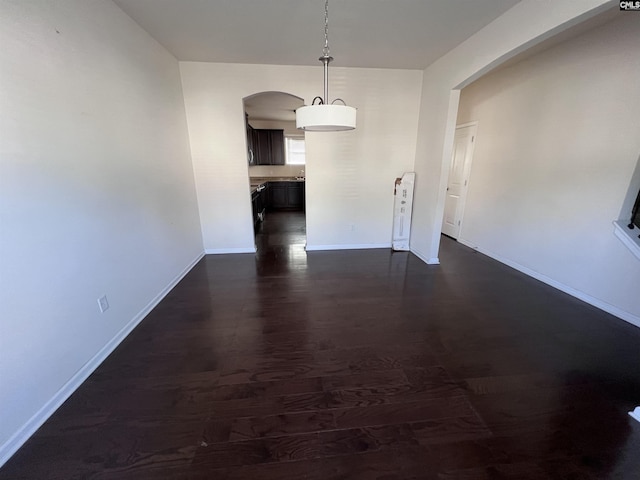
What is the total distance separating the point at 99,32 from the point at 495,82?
459 centimetres

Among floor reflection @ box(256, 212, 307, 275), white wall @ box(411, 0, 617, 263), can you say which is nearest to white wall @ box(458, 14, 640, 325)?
white wall @ box(411, 0, 617, 263)

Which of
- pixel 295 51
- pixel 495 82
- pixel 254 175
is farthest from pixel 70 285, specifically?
pixel 254 175

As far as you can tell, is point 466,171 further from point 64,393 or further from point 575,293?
point 64,393

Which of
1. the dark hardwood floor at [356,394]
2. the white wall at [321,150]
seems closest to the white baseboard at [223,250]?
the white wall at [321,150]

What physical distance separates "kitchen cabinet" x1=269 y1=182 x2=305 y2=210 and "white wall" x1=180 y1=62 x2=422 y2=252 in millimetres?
3748

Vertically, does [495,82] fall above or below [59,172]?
above

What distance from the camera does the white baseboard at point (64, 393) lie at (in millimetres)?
1306

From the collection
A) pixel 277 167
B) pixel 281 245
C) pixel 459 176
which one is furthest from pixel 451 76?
pixel 277 167

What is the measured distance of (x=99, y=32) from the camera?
1984mm

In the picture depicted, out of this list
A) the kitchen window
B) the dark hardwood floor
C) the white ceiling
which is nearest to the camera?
the dark hardwood floor

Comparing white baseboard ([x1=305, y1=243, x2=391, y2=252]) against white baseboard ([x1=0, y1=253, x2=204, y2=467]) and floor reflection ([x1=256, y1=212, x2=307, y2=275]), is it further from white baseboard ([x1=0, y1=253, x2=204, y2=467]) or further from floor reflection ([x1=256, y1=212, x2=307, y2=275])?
white baseboard ([x1=0, y1=253, x2=204, y2=467])

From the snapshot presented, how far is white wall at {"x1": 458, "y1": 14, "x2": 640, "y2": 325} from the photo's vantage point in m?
2.39

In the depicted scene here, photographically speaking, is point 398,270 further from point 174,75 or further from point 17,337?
point 174,75

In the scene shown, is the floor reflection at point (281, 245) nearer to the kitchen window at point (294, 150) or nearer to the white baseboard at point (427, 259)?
the white baseboard at point (427, 259)
